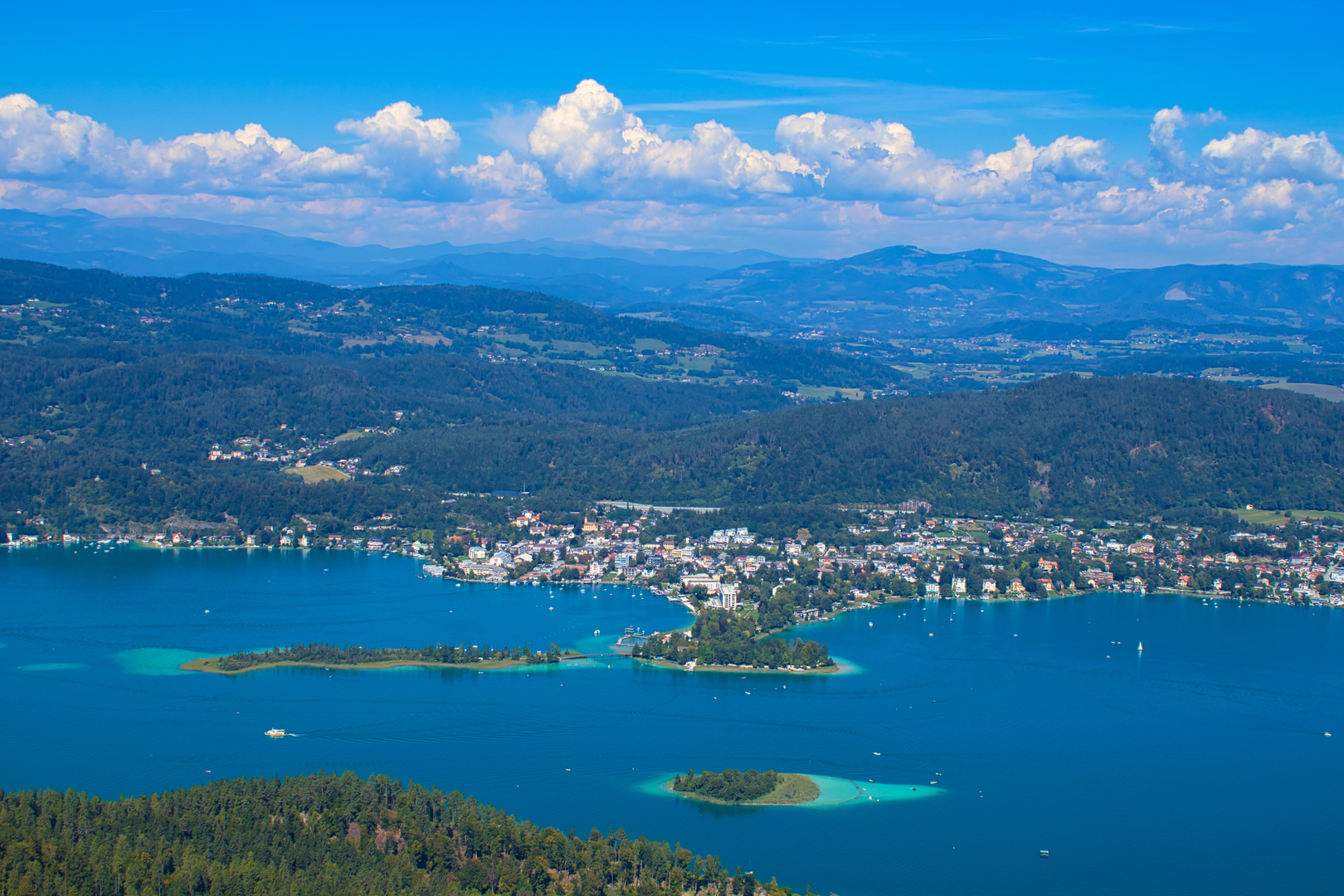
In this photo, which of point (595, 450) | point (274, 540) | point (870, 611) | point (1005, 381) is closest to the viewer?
point (870, 611)

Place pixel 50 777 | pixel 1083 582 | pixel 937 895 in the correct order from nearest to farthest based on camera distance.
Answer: pixel 937 895
pixel 50 777
pixel 1083 582

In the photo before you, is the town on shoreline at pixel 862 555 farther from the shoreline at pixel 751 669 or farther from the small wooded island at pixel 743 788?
the small wooded island at pixel 743 788

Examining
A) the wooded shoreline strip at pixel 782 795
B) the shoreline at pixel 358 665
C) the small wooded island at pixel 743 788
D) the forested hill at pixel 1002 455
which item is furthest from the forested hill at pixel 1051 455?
the small wooded island at pixel 743 788

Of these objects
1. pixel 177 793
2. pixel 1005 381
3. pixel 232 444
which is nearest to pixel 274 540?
pixel 232 444

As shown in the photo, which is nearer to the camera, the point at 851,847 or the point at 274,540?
the point at 851,847

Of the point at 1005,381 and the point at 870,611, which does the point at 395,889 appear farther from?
the point at 1005,381

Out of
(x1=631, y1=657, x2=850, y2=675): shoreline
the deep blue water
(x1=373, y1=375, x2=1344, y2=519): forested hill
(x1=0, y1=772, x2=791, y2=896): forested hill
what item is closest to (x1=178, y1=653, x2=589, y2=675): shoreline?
the deep blue water

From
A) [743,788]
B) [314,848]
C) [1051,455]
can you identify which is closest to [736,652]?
[743,788]
